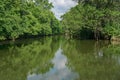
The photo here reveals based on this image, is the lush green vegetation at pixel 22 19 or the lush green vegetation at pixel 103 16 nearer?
the lush green vegetation at pixel 22 19

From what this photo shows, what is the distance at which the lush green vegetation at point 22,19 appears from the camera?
34.5 m

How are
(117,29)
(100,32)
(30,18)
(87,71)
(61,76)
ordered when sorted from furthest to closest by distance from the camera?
(30,18)
(100,32)
(117,29)
(87,71)
(61,76)

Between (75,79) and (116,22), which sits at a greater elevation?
(116,22)

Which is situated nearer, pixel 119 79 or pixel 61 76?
pixel 119 79

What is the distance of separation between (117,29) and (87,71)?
28.9 meters

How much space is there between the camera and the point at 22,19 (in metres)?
51.7

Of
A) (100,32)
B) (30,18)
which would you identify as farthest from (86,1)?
(30,18)

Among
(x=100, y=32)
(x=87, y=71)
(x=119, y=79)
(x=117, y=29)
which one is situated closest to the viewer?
(x=119, y=79)

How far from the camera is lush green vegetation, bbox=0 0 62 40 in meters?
34.5

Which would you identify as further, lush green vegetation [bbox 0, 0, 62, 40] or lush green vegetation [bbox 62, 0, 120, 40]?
lush green vegetation [bbox 62, 0, 120, 40]

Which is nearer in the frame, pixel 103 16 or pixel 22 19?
pixel 103 16

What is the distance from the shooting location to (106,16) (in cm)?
4231

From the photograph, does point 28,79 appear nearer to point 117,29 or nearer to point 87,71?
point 87,71

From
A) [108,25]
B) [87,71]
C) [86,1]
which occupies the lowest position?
[87,71]
